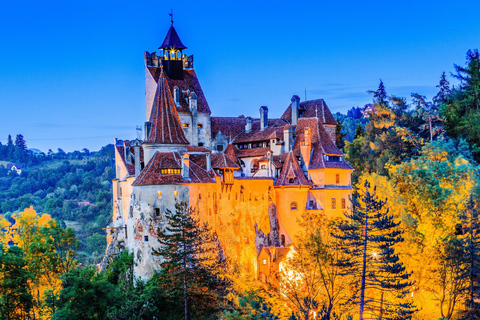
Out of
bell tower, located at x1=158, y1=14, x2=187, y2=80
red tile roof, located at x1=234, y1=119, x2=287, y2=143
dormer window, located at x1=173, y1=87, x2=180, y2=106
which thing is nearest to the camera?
dormer window, located at x1=173, y1=87, x2=180, y2=106

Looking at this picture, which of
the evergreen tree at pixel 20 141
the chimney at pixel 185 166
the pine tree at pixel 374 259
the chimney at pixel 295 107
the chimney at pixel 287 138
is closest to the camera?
the pine tree at pixel 374 259

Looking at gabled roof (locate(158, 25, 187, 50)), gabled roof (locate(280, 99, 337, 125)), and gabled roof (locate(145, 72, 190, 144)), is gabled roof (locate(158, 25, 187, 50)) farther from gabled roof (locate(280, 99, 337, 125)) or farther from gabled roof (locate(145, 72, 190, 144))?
gabled roof (locate(280, 99, 337, 125))

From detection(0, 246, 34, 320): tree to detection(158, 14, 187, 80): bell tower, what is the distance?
29413 millimetres

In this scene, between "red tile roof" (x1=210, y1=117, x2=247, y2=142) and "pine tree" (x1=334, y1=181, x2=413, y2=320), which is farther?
"red tile roof" (x1=210, y1=117, x2=247, y2=142)

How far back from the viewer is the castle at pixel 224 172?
53.6m

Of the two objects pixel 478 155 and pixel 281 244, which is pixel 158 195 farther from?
pixel 478 155

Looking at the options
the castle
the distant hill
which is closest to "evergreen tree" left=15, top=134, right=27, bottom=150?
the distant hill

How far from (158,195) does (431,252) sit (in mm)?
29778

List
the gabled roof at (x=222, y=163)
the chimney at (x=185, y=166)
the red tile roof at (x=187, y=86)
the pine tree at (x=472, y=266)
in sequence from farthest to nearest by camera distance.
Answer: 1. the red tile roof at (x=187, y=86)
2. the gabled roof at (x=222, y=163)
3. the chimney at (x=185, y=166)
4. the pine tree at (x=472, y=266)

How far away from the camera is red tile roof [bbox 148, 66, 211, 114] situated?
216 feet

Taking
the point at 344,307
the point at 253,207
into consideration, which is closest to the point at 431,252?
the point at 344,307

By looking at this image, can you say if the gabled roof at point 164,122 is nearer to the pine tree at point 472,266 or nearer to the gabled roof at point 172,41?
the gabled roof at point 172,41

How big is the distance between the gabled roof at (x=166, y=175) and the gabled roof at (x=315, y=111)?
64.9 ft

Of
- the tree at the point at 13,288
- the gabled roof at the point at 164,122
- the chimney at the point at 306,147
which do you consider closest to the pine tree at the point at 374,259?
the chimney at the point at 306,147
